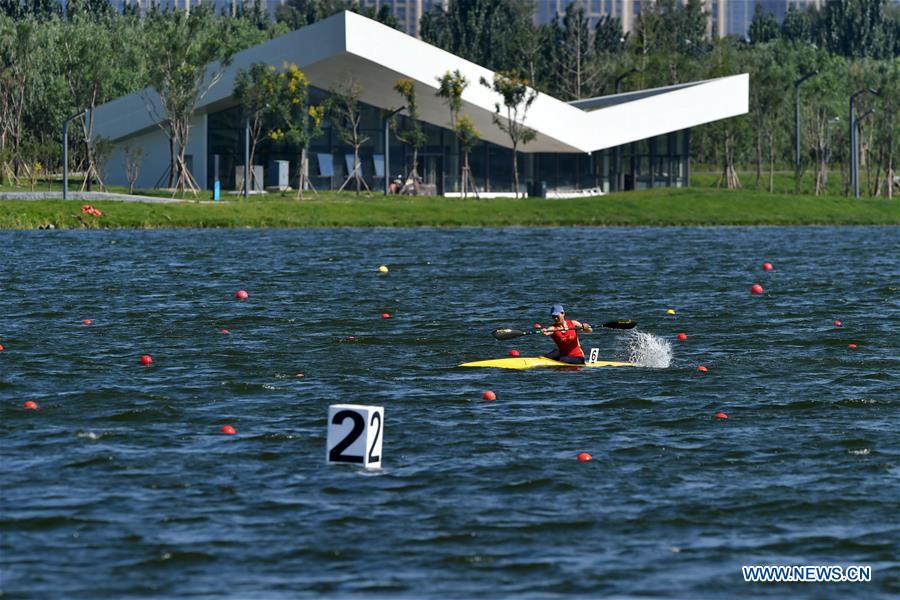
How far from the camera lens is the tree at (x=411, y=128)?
96688 mm

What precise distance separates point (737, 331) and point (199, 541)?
22714 mm

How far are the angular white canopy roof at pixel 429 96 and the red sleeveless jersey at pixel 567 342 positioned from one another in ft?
213

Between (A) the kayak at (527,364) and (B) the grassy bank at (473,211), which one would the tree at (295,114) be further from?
(A) the kayak at (527,364)

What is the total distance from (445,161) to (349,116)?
10705 millimetres

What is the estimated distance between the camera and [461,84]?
9794 centimetres

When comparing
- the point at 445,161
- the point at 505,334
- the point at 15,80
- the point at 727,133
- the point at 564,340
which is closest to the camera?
the point at 564,340

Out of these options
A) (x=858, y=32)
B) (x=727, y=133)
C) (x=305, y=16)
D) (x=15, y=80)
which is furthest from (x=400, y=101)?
(x=858, y=32)

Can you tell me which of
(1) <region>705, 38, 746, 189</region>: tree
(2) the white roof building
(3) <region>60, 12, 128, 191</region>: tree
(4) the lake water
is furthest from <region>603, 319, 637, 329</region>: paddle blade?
(1) <region>705, 38, 746, 189</region>: tree

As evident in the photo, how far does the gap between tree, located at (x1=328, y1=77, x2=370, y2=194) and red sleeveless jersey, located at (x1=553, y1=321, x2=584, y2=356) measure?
66132mm

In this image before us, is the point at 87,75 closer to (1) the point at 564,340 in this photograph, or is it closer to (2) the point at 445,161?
(2) the point at 445,161

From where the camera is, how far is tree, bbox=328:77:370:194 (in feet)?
322

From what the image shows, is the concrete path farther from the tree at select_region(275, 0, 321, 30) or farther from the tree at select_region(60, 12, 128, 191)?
the tree at select_region(275, 0, 321, 30)

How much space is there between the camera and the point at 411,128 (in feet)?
350

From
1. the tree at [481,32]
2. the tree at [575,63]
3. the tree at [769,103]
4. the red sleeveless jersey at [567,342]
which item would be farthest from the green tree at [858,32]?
the red sleeveless jersey at [567,342]
